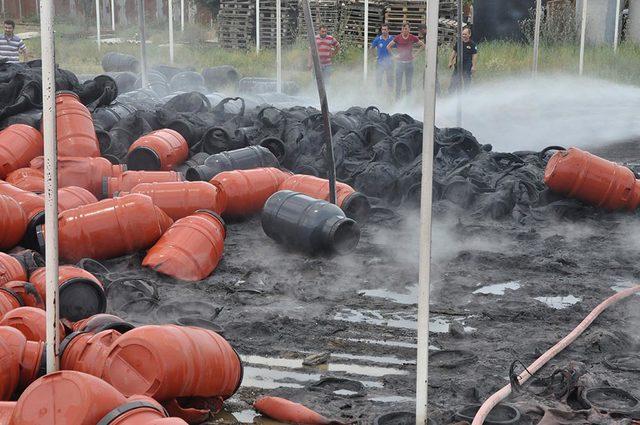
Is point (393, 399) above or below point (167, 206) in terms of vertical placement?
below

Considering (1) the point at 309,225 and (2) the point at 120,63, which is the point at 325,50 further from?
(1) the point at 309,225

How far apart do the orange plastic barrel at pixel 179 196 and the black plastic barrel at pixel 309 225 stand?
0.59 meters

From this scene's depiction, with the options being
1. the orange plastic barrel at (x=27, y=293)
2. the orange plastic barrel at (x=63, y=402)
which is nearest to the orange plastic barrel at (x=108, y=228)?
the orange plastic barrel at (x=27, y=293)

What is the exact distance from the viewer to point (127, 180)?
9352 millimetres

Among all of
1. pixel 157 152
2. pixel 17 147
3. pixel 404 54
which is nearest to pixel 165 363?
pixel 17 147

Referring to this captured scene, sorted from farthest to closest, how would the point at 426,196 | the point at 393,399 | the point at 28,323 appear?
1. the point at 393,399
2. the point at 28,323
3. the point at 426,196

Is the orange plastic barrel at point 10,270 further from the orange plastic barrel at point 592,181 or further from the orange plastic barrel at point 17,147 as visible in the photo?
the orange plastic barrel at point 592,181

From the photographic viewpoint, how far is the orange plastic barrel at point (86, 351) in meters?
4.96

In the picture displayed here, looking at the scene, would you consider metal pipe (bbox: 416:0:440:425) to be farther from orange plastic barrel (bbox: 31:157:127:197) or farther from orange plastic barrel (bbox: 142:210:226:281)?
orange plastic barrel (bbox: 31:157:127:197)

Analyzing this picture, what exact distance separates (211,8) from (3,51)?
16.0 m

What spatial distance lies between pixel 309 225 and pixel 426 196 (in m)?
4.11

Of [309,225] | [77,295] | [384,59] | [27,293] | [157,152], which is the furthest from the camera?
[384,59]

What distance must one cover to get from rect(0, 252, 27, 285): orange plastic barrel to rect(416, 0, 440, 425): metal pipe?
3065 millimetres

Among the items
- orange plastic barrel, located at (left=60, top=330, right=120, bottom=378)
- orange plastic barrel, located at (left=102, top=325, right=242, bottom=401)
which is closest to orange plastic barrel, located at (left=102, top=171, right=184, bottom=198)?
orange plastic barrel, located at (left=60, top=330, right=120, bottom=378)
